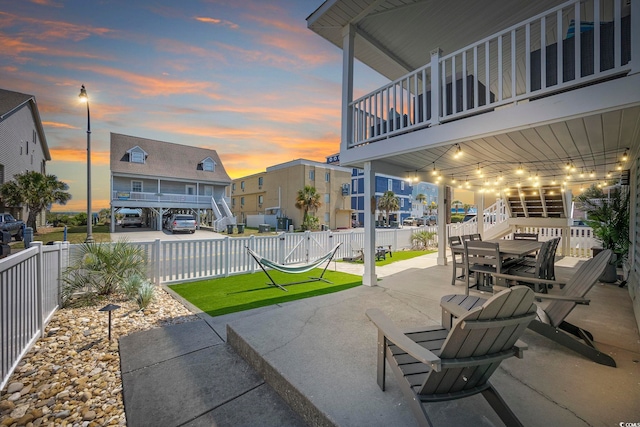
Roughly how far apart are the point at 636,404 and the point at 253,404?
294cm

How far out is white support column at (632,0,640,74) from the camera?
2602mm

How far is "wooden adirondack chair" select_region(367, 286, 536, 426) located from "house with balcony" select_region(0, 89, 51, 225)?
24042mm

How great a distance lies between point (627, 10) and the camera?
3.13m

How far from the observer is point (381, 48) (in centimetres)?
621

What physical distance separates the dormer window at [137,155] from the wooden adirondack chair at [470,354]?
94.6ft

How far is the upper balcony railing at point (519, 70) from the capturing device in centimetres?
292

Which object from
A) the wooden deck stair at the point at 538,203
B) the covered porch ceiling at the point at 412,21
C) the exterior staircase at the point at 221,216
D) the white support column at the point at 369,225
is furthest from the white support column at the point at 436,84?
the exterior staircase at the point at 221,216

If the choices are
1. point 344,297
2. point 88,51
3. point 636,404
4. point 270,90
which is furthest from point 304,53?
point 636,404

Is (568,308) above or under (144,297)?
above

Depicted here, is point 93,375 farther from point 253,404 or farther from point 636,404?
point 636,404

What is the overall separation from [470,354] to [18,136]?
28560 mm

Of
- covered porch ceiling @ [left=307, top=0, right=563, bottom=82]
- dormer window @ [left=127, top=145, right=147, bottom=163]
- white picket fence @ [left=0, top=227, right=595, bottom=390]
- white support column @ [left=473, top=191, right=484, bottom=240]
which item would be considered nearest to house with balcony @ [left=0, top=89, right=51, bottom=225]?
dormer window @ [left=127, top=145, right=147, bottom=163]

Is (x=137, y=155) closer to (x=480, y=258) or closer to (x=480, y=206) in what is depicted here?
(x=480, y=206)

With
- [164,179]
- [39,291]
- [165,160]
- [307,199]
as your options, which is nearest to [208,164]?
[165,160]
